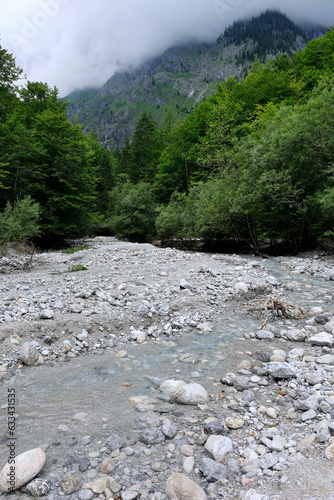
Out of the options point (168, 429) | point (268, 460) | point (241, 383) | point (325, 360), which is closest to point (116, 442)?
point (168, 429)

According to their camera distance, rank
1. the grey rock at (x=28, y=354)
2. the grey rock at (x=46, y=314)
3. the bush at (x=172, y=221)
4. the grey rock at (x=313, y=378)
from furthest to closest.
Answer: the bush at (x=172, y=221) < the grey rock at (x=46, y=314) < the grey rock at (x=28, y=354) < the grey rock at (x=313, y=378)

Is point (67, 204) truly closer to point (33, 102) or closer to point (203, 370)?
point (33, 102)

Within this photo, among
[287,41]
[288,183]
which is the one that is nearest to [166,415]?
[288,183]

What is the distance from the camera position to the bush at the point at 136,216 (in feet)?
111

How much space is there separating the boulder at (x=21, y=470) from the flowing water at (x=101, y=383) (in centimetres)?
17

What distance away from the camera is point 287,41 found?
511 ft

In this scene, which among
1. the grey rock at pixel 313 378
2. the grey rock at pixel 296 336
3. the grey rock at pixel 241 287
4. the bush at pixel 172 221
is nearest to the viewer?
the grey rock at pixel 313 378

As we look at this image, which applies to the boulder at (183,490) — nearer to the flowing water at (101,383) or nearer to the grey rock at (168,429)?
the grey rock at (168,429)

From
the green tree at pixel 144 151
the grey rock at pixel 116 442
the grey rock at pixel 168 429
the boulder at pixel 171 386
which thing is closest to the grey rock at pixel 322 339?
the boulder at pixel 171 386

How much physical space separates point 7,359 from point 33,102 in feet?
108

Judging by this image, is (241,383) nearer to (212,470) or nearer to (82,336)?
(212,470)

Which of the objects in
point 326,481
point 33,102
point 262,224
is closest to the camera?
point 326,481

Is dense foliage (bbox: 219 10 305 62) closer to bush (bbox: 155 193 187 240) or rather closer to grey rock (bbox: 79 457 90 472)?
bush (bbox: 155 193 187 240)

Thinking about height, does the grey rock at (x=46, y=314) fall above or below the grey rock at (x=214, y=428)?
above
